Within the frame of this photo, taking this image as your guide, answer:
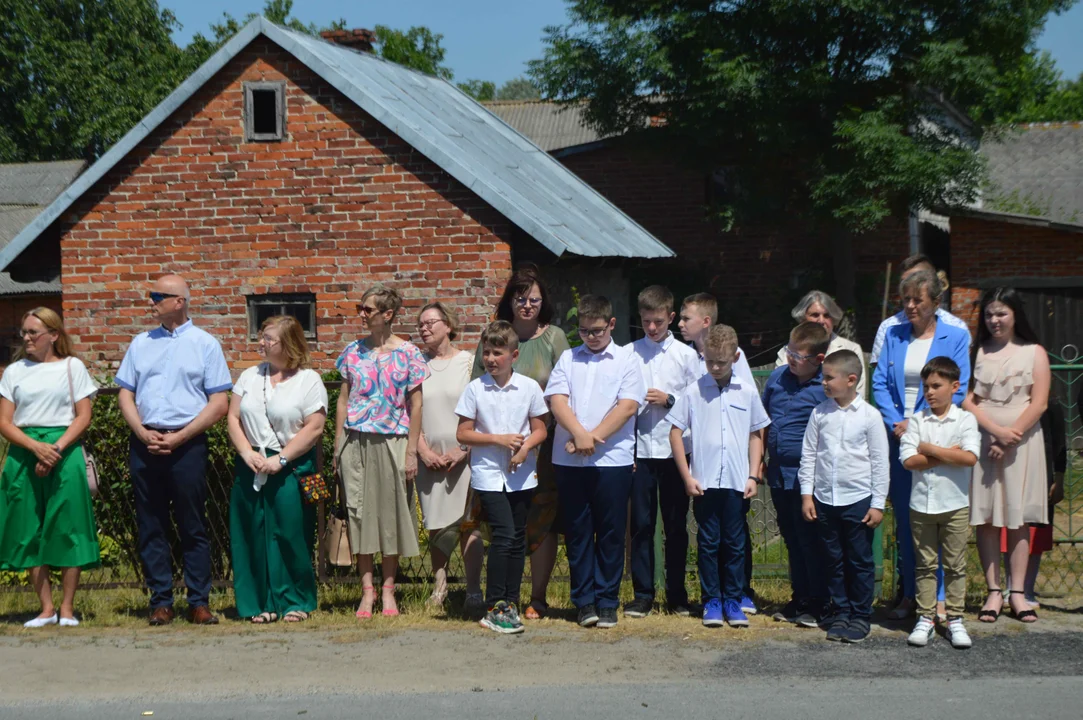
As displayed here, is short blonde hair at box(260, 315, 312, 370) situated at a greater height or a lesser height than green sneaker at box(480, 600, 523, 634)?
greater

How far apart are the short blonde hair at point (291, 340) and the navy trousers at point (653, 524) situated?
1.94m

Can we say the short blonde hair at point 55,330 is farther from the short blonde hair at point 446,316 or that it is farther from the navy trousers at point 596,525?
the navy trousers at point 596,525

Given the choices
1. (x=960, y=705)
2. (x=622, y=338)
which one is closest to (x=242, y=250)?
(x=622, y=338)

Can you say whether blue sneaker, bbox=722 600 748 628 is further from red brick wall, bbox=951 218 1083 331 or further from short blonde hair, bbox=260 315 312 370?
red brick wall, bbox=951 218 1083 331

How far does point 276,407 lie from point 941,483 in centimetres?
351

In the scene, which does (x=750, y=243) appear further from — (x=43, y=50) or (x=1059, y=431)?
(x=43, y=50)

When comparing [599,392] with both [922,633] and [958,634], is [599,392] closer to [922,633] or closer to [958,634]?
[922,633]

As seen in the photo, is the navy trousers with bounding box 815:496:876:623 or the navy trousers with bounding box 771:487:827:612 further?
the navy trousers with bounding box 771:487:827:612

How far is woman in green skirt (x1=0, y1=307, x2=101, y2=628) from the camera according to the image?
696 cm

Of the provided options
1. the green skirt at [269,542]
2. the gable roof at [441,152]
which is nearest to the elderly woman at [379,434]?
the green skirt at [269,542]

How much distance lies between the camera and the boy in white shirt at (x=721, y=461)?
673 cm

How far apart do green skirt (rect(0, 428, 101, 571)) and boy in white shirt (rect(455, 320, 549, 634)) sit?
216 centimetres

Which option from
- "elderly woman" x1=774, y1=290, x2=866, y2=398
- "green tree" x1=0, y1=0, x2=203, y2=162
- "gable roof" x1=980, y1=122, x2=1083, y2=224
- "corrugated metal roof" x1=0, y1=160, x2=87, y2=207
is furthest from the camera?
"green tree" x1=0, y1=0, x2=203, y2=162

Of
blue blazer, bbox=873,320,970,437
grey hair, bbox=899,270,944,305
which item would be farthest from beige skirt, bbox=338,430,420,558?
grey hair, bbox=899,270,944,305
